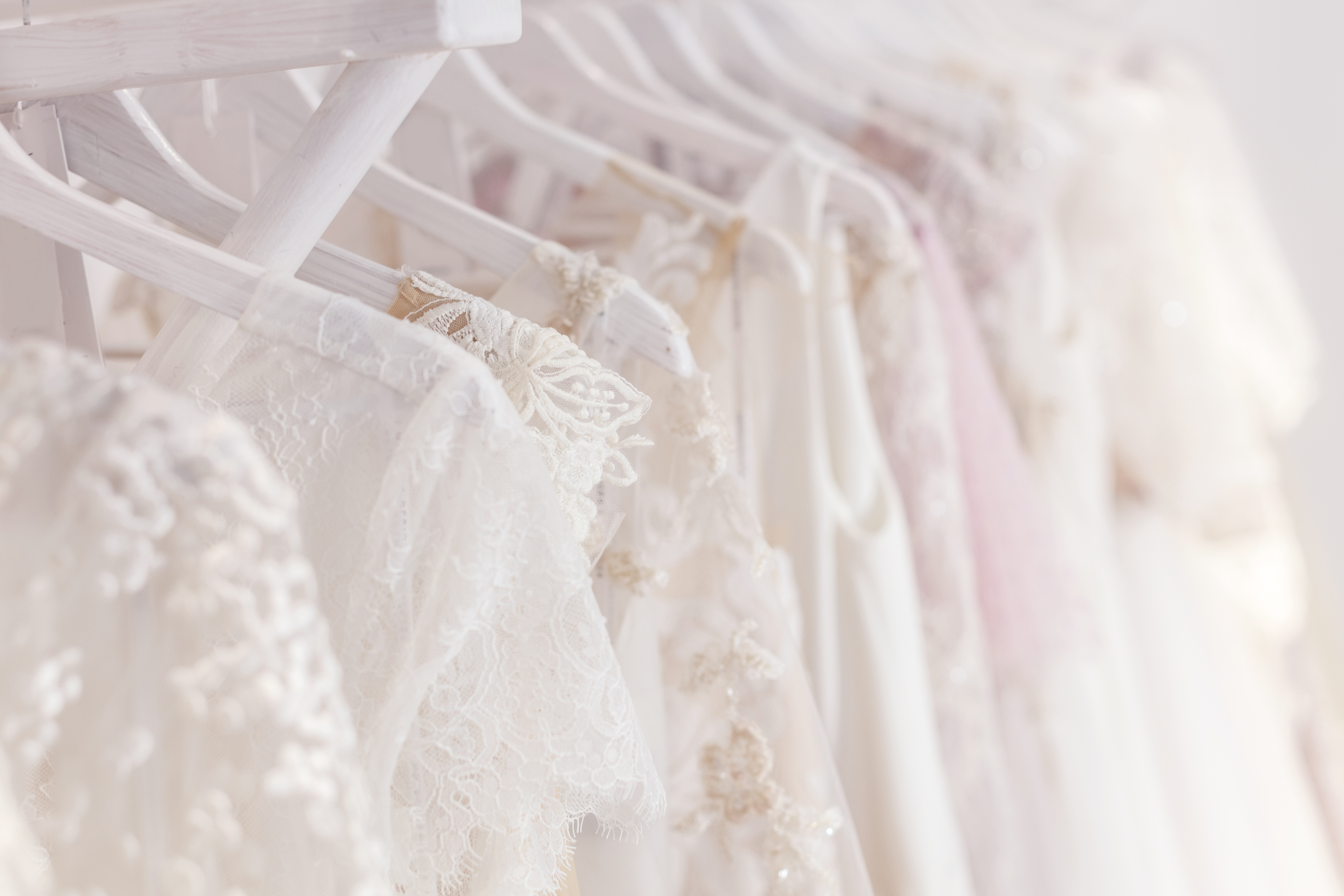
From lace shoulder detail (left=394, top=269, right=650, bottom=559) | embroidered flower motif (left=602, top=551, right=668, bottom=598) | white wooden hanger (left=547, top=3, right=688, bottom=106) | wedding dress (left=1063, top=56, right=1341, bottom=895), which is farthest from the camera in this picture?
wedding dress (left=1063, top=56, right=1341, bottom=895)

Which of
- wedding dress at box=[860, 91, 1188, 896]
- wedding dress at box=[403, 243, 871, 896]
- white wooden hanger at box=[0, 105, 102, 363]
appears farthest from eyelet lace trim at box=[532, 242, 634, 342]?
wedding dress at box=[860, 91, 1188, 896]

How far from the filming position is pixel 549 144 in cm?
61

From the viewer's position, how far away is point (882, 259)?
683mm

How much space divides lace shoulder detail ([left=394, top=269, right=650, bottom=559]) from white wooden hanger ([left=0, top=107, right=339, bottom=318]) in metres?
0.05

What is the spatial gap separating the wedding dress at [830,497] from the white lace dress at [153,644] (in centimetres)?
34

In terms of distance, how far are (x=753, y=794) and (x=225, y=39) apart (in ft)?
1.26

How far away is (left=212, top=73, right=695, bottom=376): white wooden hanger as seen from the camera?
1.44ft

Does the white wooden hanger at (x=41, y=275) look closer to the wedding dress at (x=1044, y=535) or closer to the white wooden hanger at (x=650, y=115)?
the white wooden hanger at (x=650, y=115)

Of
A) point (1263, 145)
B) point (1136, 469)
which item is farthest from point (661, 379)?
point (1263, 145)

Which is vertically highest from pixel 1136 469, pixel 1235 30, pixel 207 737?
pixel 1235 30

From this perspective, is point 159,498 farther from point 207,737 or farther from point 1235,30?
point 1235,30

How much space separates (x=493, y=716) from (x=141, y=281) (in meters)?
0.51

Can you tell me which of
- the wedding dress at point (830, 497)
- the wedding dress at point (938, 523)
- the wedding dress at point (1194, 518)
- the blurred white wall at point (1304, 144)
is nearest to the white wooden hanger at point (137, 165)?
the wedding dress at point (830, 497)

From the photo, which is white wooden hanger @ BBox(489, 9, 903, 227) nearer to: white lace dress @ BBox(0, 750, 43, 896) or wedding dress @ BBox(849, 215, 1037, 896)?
wedding dress @ BBox(849, 215, 1037, 896)
